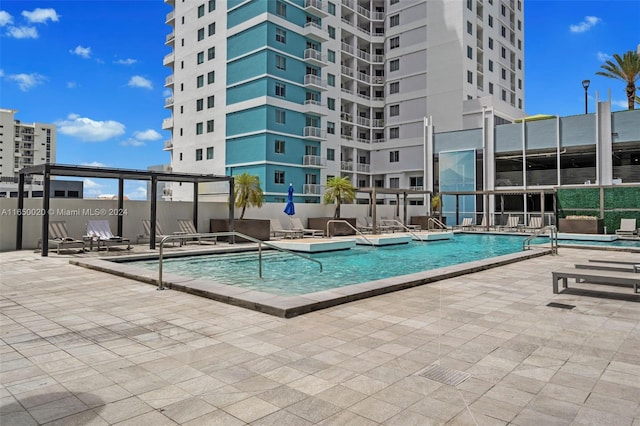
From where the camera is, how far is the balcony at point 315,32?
40.2m

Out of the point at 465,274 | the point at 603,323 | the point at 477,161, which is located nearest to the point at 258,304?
the point at 603,323

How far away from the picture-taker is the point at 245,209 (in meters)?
22.6

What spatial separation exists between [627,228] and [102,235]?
2570cm

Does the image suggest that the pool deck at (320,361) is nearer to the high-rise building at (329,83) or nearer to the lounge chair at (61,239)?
the lounge chair at (61,239)

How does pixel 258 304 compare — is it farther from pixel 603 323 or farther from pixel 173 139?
pixel 173 139

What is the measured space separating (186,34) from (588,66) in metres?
37.2

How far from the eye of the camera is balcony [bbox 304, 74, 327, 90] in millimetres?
40344

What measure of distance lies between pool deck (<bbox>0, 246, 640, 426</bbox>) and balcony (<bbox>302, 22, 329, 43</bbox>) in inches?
1487

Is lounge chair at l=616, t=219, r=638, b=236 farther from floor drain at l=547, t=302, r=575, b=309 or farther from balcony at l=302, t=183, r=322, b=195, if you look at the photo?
balcony at l=302, t=183, r=322, b=195

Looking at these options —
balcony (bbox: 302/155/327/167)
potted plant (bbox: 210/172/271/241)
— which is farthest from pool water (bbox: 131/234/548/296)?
balcony (bbox: 302/155/327/167)

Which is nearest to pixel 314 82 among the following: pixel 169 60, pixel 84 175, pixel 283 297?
pixel 169 60

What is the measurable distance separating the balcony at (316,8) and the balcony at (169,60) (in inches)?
627

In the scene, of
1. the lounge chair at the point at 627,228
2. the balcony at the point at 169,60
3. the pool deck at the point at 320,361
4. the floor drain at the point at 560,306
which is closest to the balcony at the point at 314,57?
the balcony at the point at 169,60

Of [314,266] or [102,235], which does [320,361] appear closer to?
[314,266]
